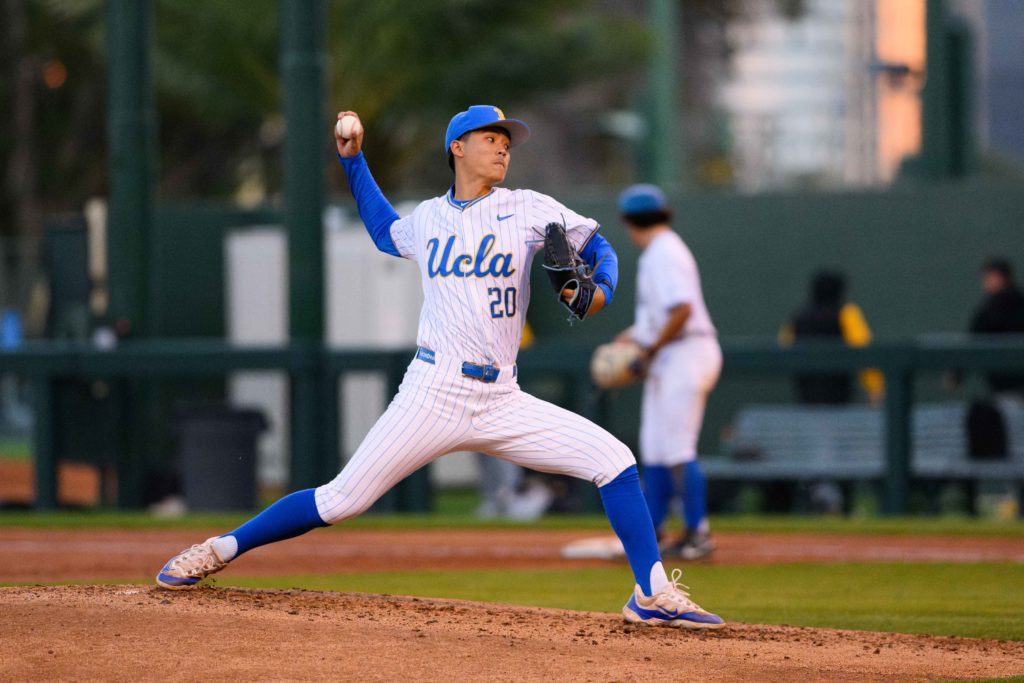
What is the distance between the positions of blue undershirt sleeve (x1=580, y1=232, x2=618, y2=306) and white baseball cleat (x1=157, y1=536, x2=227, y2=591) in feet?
5.82

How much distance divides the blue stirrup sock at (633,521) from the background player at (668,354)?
2886mm

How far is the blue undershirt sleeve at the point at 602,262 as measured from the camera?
6258mm

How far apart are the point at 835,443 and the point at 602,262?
311 inches

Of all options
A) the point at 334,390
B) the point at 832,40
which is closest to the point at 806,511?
the point at 334,390

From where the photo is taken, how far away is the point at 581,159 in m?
39.2

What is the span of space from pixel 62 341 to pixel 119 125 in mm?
1858

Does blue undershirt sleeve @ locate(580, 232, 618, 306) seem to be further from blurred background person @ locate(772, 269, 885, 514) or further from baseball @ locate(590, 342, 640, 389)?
blurred background person @ locate(772, 269, 885, 514)

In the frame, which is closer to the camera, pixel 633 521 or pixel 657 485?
pixel 633 521

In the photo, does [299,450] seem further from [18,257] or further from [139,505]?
[18,257]

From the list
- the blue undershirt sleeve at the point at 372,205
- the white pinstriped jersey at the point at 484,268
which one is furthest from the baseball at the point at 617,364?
the white pinstriped jersey at the point at 484,268

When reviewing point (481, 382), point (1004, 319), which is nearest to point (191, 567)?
point (481, 382)

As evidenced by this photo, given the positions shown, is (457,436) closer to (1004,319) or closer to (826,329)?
(826,329)

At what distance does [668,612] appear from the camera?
6.52m

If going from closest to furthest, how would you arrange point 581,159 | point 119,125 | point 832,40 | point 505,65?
point 119,125
point 505,65
point 581,159
point 832,40
